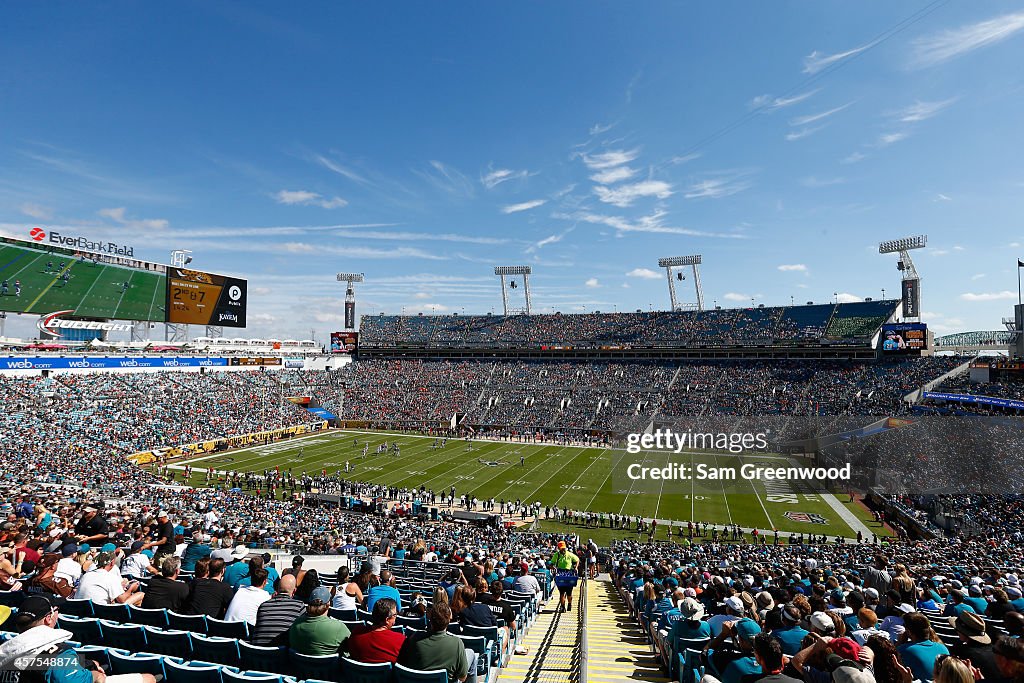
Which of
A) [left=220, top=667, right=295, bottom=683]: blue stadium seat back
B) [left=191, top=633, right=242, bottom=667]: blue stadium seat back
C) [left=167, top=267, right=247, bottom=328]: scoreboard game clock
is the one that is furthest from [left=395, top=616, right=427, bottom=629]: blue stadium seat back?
[left=167, top=267, right=247, bottom=328]: scoreboard game clock

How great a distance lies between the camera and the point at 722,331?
66.5 meters

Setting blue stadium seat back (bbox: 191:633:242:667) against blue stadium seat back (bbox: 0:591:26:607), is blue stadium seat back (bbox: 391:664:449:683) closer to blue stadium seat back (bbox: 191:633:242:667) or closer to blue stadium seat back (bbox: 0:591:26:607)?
blue stadium seat back (bbox: 191:633:242:667)

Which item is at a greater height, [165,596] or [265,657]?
[165,596]

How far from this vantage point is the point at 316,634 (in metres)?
4.60

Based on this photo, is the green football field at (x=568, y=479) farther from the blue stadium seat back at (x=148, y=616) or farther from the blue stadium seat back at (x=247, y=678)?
the blue stadium seat back at (x=247, y=678)

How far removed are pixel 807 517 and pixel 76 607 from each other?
1193 inches

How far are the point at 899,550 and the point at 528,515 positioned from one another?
51.6 ft

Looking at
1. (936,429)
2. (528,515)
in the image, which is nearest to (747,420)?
(936,429)

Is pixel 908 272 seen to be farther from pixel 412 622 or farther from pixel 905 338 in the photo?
pixel 412 622

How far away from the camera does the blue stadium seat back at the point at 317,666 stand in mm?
4531

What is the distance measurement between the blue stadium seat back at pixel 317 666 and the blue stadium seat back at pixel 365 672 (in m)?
0.13

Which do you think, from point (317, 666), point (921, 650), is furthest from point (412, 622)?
point (921, 650)

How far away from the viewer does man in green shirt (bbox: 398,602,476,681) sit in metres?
4.21

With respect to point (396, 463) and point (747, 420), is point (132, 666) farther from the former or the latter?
point (747, 420)
